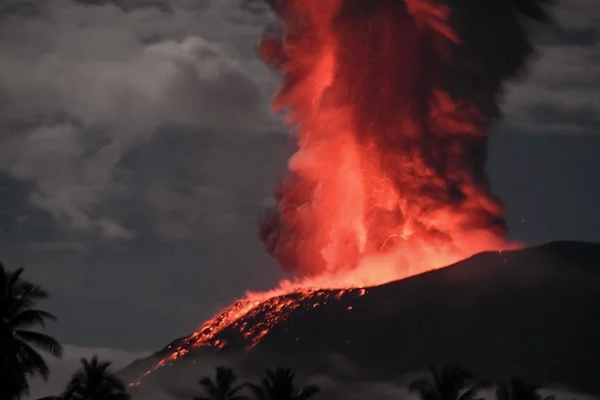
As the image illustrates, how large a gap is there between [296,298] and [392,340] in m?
12.9

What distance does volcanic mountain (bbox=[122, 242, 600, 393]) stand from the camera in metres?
148

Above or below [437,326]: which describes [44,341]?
below

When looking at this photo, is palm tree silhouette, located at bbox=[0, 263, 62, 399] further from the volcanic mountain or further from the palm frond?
the volcanic mountain

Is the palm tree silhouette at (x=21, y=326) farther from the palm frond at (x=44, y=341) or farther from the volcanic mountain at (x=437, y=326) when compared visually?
the volcanic mountain at (x=437, y=326)

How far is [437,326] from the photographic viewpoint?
154500 mm

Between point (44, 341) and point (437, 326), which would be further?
point (437, 326)

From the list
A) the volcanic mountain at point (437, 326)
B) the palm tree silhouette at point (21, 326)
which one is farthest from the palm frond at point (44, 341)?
the volcanic mountain at point (437, 326)

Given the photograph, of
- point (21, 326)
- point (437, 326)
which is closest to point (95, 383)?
point (21, 326)

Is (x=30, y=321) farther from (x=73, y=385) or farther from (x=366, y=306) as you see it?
(x=366, y=306)

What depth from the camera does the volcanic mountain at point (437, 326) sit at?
14850 cm

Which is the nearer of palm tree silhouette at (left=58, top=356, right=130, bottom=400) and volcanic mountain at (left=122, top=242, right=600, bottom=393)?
palm tree silhouette at (left=58, top=356, right=130, bottom=400)

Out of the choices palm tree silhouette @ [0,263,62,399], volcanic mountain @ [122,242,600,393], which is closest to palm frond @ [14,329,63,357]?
palm tree silhouette @ [0,263,62,399]

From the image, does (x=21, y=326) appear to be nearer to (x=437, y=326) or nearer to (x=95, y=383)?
(x=95, y=383)

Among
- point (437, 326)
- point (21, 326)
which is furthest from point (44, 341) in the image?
point (437, 326)
